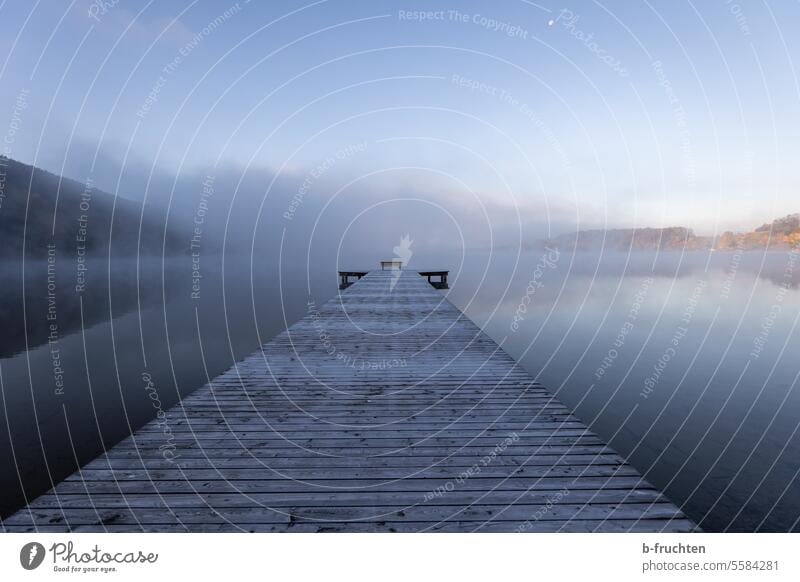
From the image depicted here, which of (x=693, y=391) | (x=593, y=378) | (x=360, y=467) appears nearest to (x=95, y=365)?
(x=360, y=467)

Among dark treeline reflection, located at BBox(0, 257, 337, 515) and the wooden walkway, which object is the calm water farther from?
the wooden walkway

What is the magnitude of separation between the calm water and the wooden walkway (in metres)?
5.18

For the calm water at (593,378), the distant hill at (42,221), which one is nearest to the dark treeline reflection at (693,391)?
the calm water at (593,378)

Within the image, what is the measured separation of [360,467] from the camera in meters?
3.73

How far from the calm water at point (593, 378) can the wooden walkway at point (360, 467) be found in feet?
17.0

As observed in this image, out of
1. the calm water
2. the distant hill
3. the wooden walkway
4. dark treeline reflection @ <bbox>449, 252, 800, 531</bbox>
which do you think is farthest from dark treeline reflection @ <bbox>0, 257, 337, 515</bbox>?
the distant hill

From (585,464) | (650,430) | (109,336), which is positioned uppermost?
(585,464)

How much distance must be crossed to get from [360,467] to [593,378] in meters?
13.7

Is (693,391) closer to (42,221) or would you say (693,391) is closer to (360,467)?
(360,467)
